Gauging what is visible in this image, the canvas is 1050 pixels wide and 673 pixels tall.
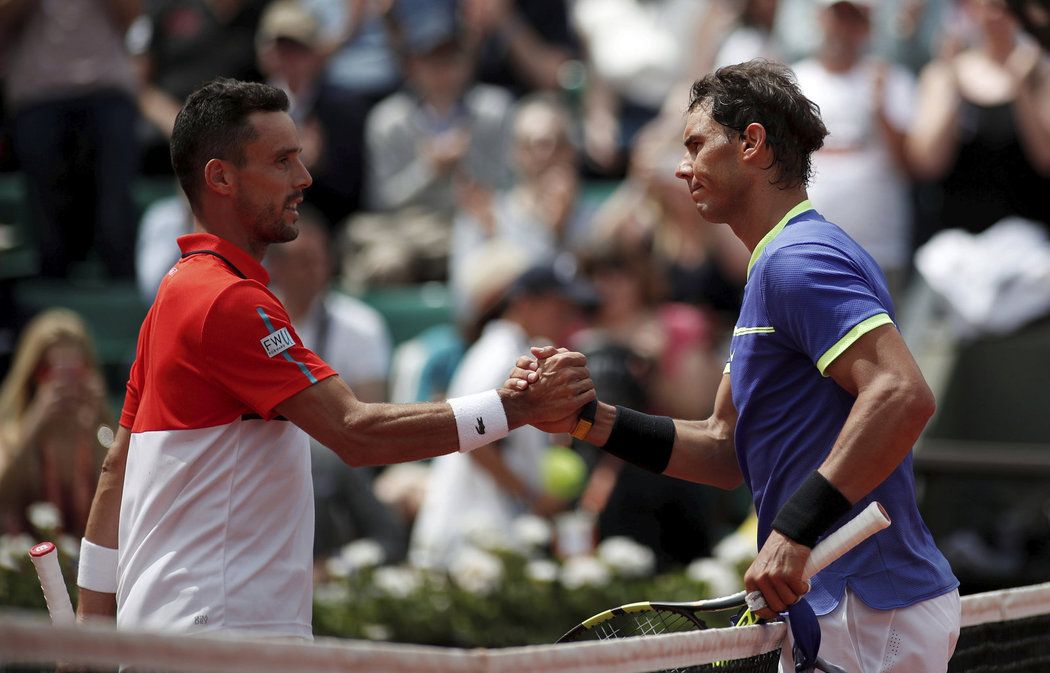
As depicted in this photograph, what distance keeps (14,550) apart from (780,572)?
409 cm

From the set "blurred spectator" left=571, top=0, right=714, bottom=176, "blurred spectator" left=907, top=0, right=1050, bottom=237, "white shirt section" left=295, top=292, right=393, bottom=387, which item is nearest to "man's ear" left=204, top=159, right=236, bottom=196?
"white shirt section" left=295, top=292, right=393, bottom=387

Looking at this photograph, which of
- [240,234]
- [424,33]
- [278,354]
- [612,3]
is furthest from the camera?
[612,3]

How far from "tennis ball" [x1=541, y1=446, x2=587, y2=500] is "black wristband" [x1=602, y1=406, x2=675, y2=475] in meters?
3.64

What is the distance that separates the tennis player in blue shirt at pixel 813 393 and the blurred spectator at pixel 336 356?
3551 mm

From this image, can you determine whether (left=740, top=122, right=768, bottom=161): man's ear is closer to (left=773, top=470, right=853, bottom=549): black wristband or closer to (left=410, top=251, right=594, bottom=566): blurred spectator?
(left=773, top=470, right=853, bottom=549): black wristband

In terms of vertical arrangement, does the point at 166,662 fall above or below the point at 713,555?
above

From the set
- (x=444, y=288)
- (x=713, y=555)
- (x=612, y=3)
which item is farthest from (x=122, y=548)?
(x=612, y=3)

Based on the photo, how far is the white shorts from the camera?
10.4 ft

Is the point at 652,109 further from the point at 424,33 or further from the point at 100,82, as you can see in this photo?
the point at 100,82

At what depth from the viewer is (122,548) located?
3455 mm

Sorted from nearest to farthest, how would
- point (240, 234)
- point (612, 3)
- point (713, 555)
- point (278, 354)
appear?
point (278, 354) → point (240, 234) → point (713, 555) → point (612, 3)

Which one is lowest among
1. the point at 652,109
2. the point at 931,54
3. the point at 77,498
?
the point at 77,498

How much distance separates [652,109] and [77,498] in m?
5.03

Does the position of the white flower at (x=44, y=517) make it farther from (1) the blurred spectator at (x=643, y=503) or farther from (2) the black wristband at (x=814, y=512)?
(2) the black wristband at (x=814, y=512)
